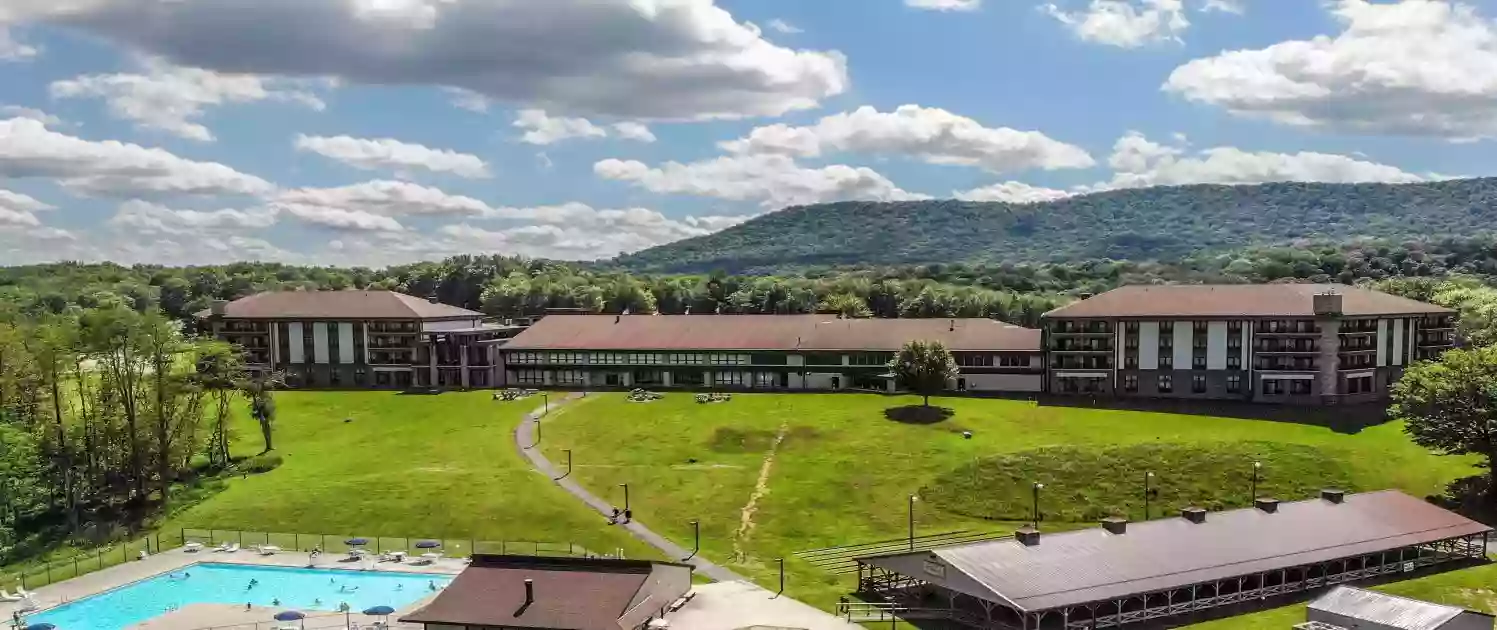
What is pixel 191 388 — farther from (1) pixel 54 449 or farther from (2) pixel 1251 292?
(2) pixel 1251 292

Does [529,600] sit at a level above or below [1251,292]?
below

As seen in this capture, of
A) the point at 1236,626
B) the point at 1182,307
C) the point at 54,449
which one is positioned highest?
the point at 1182,307

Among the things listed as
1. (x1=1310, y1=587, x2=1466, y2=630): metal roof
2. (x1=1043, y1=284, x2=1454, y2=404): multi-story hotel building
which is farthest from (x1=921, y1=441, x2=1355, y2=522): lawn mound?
(x1=1310, y1=587, x2=1466, y2=630): metal roof

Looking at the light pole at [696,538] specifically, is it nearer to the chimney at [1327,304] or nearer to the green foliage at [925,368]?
the green foliage at [925,368]

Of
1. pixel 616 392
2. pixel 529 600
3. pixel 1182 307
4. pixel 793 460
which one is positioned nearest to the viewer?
pixel 529 600

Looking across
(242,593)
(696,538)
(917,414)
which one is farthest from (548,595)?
(917,414)

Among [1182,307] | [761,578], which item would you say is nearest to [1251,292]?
[1182,307]

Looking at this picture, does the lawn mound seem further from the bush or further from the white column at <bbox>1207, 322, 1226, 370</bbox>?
the bush
